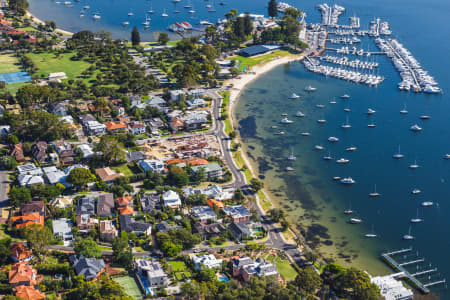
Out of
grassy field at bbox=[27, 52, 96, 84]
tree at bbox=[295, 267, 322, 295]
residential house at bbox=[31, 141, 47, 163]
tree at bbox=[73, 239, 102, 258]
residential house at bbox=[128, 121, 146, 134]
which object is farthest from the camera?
grassy field at bbox=[27, 52, 96, 84]

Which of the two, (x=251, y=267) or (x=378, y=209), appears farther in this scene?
(x=378, y=209)

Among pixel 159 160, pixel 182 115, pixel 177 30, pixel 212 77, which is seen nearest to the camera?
pixel 159 160

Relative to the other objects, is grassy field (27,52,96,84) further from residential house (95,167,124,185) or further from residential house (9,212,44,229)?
residential house (9,212,44,229)

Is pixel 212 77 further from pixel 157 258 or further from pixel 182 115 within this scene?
pixel 157 258

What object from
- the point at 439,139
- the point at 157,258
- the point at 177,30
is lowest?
the point at 157,258

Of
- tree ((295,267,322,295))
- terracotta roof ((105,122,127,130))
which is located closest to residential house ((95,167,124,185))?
terracotta roof ((105,122,127,130))

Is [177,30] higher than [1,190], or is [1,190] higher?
[177,30]

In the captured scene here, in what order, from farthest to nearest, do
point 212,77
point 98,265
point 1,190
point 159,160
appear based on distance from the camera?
point 212,77 < point 159,160 < point 1,190 < point 98,265

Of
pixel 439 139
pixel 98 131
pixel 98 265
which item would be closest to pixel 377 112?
pixel 439 139
